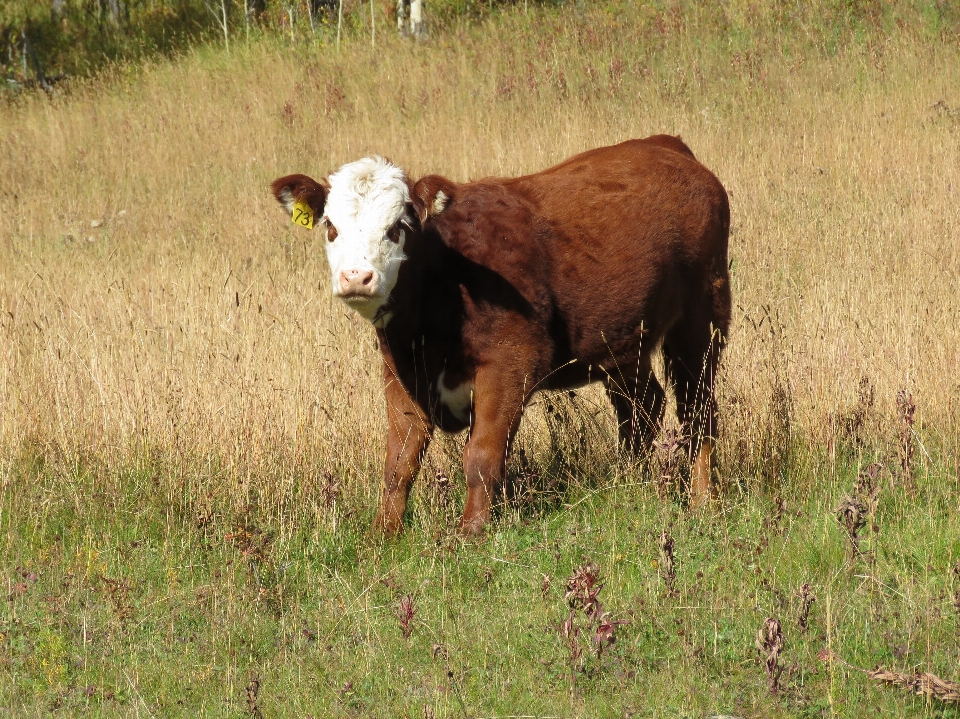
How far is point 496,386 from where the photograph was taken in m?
5.43

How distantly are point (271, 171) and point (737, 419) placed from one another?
30.2 ft

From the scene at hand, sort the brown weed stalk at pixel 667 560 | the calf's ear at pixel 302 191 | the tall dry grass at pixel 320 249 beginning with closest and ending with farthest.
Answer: the brown weed stalk at pixel 667 560, the calf's ear at pixel 302 191, the tall dry grass at pixel 320 249

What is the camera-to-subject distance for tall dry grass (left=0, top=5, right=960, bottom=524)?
6188 mm

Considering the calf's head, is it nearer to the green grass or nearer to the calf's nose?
the calf's nose

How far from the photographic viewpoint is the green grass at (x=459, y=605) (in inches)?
154

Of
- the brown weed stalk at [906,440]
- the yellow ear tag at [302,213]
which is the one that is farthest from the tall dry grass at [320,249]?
the yellow ear tag at [302,213]

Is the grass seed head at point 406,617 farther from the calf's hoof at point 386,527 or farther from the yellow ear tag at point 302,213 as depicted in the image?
the yellow ear tag at point 302,213

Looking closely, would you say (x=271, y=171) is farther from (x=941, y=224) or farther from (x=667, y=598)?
(x=667, y=598)

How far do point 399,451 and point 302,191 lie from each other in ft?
4.41

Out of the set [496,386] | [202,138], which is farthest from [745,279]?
[202,138]

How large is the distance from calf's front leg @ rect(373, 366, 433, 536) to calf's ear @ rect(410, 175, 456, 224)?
2.77ft

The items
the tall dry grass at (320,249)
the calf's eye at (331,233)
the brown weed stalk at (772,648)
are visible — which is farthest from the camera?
the tall dry grass at (320,249)

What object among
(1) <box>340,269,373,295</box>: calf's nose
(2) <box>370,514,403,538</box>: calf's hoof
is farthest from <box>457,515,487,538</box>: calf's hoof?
(1) <box>340,269,373,295</box>: calf's nose

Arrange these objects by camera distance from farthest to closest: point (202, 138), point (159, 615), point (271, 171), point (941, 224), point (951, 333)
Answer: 1. point (202, 138)
2. point (271, 171)
3. point (941, 224)
4. point (951, 333)
5. point (159, 615)
